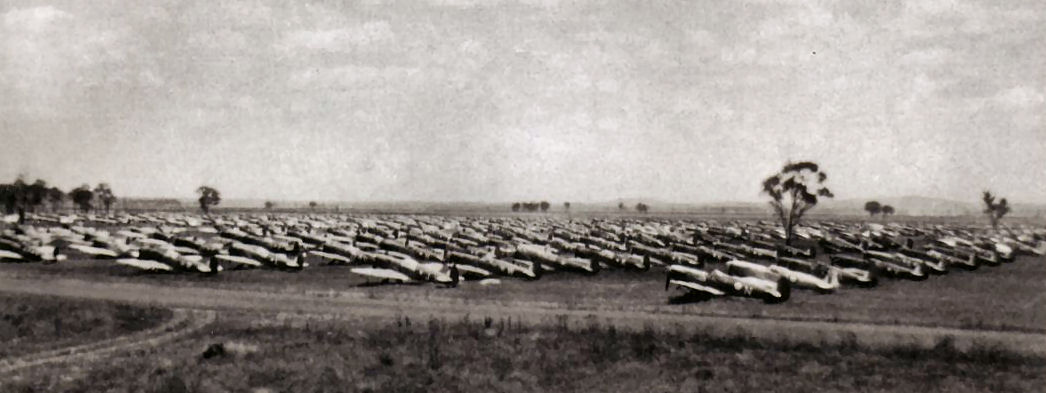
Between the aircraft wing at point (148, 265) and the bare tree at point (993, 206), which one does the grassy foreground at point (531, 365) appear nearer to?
the aircraft wing at point (148, 265)

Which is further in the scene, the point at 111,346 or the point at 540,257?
the point at 540,257

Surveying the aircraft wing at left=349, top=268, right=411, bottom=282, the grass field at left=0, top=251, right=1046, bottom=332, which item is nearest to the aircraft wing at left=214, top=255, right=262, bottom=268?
the grass field at left=0, top=251, right=1046, bottom=332

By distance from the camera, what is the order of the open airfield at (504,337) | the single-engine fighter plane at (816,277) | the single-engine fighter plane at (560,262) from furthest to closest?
the single-engine fighter plane at (560,262) → the single-engine fighter plane at (816,277) → the open airfield at (504,337)

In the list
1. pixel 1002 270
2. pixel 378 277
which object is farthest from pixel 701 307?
pixel 1002 270

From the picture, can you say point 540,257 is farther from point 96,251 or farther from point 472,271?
point 96,251

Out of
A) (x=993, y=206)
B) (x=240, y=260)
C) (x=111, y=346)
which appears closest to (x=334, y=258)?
(x=240, y=260)

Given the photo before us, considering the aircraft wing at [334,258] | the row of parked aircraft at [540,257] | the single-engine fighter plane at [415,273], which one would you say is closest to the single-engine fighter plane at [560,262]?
the row of parked aircraft at [540,257]
